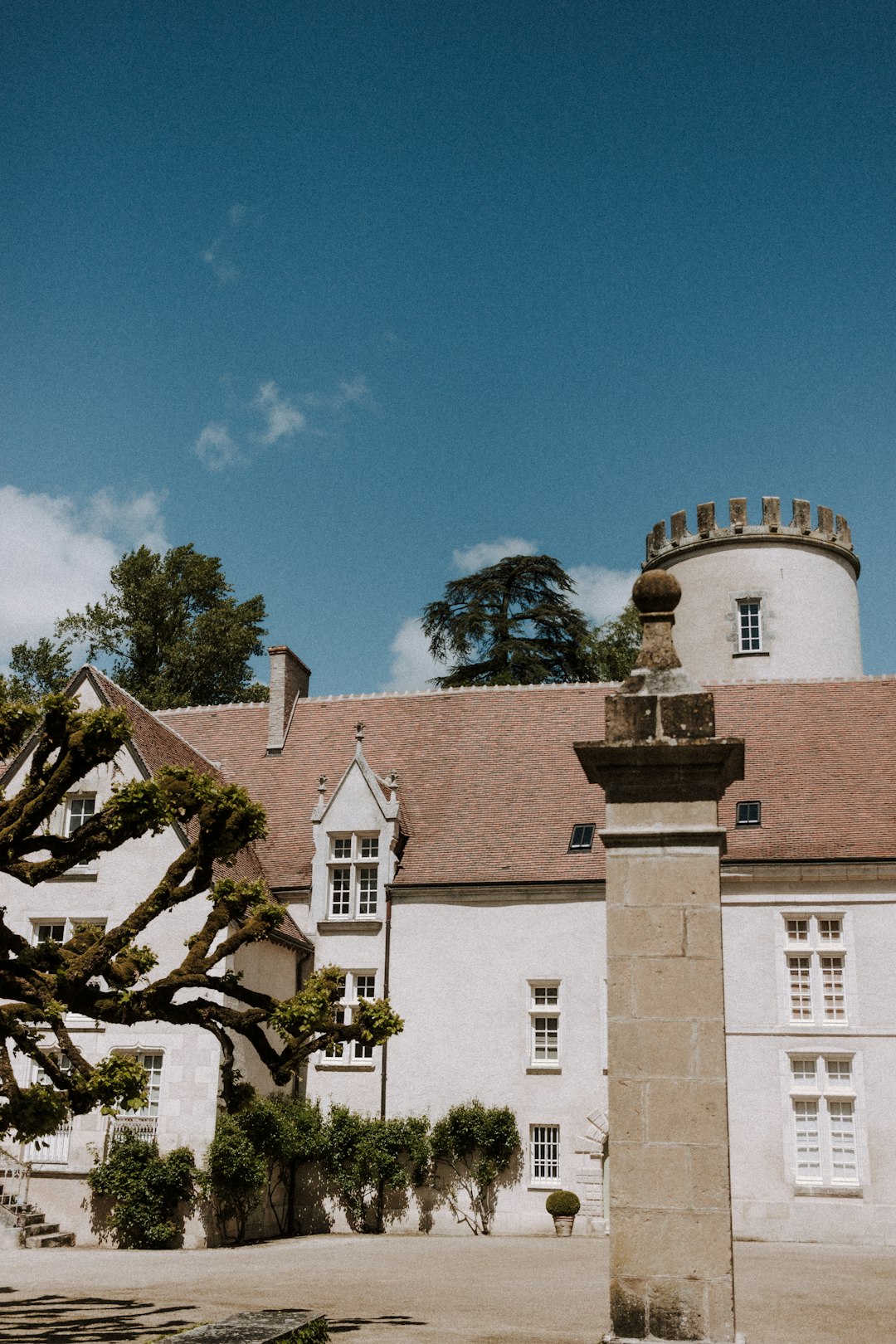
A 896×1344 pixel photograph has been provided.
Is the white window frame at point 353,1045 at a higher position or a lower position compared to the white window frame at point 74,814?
lower

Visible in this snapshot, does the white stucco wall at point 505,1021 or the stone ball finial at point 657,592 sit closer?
the stone ball finial at point 657,592

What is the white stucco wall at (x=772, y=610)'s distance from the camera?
34.7 meters

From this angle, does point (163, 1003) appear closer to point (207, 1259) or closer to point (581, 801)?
point (207, 1259)

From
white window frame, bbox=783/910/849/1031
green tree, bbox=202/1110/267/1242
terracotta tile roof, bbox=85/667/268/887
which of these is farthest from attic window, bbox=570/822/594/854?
green tree, bbox=202/1110/267/1242

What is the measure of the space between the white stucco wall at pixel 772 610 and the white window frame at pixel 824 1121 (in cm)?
1280

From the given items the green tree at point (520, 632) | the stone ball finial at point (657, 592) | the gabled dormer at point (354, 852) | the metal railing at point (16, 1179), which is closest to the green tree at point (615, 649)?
the green tree at point (520, 632)

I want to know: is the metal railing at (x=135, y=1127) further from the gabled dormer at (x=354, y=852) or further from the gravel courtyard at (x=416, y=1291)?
the gabled dormer at (x=354, y=852)

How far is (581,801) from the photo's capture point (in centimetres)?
2717

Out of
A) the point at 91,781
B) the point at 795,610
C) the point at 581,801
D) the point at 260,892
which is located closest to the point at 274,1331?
the point at 260,892

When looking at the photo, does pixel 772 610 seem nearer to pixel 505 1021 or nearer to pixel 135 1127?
pixel 505 1021

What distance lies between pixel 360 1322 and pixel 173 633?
32.9 meters

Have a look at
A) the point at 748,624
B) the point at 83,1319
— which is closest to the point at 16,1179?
the point at 83,1319

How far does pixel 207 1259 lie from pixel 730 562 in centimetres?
2315

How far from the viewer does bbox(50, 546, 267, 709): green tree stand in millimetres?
41875
